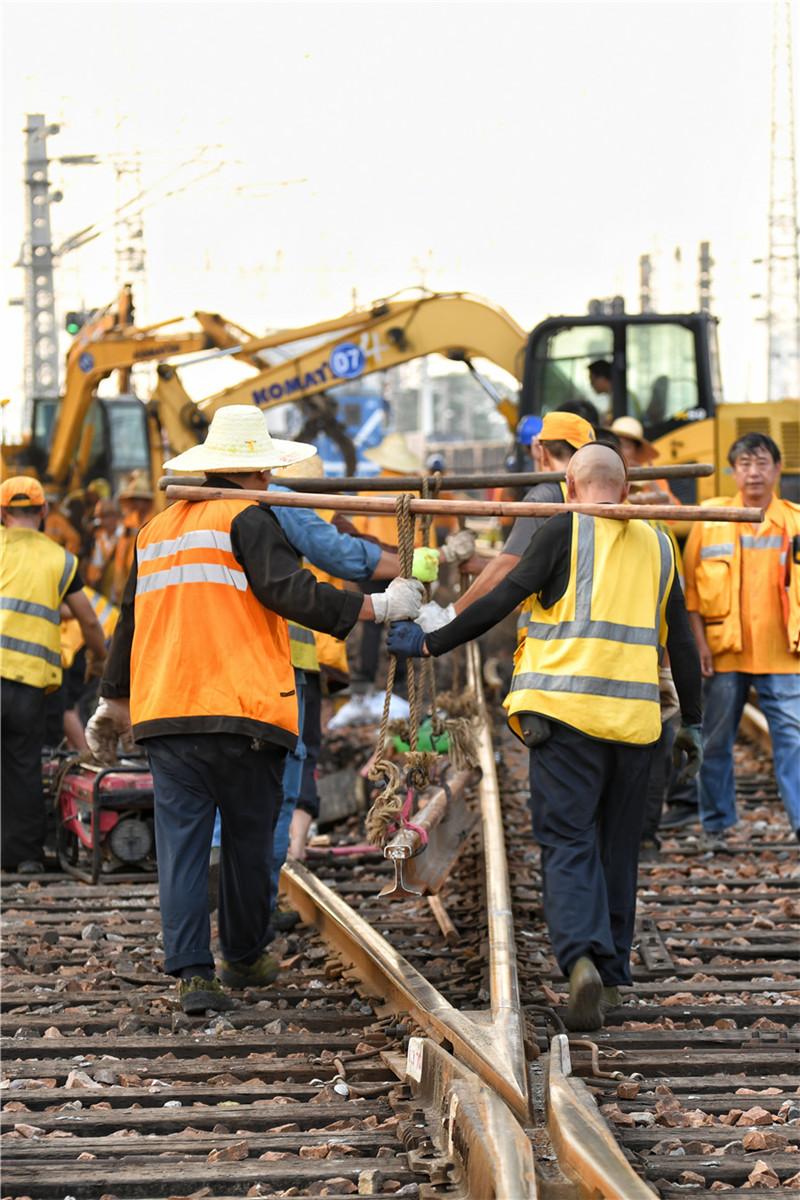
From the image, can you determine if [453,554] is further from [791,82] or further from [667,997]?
[791,82]

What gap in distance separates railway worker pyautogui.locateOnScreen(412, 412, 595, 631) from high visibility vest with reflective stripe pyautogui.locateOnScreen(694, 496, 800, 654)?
1.96m

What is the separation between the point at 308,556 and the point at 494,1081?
2.39 meters

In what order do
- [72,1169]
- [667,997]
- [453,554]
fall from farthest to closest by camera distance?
[453,554]
[667,997]
[72,1169]

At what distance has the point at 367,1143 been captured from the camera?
4523mm

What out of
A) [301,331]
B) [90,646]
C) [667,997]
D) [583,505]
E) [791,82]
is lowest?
[667,997]

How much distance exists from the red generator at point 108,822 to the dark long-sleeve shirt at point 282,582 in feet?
9.16

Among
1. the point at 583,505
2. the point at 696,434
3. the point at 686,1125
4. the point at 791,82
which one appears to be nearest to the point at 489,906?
the point at 583,505

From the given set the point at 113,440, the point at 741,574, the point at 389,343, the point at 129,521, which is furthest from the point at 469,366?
the point at 741,574

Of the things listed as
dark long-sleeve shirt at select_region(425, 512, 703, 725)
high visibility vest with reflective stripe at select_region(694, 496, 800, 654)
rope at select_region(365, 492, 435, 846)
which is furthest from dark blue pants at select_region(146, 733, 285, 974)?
high visibility vest with reflective stripe at select_region(694, 496, 800, 654)

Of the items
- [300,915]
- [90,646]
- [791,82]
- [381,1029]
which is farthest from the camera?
[791,82]

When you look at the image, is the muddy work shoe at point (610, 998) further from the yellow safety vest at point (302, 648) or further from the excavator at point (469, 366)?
the excavator at point (469, 366)

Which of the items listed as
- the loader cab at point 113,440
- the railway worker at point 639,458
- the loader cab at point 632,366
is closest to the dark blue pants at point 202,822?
the railway worker at point 639,458

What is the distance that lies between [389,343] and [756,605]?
30.0 ft

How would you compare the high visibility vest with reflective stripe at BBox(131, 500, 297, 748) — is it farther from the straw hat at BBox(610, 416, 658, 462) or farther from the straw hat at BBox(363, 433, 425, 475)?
the straw hat at BBox(363, 433, 425, 475)
